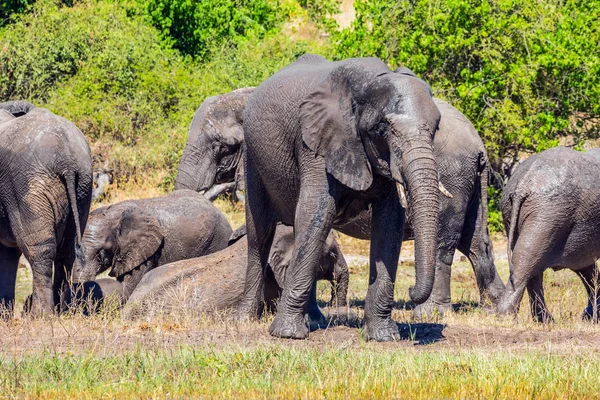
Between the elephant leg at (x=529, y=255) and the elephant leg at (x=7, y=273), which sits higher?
the elephant leg at (x=529, y=255)

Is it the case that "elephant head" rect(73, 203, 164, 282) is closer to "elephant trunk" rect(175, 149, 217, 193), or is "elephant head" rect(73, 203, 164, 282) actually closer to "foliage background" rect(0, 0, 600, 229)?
"elephant trunk" rect(175, 149, 217, 193)

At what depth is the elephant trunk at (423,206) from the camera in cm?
888

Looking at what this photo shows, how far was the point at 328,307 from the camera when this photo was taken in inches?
532

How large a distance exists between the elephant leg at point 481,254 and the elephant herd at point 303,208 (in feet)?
0.08

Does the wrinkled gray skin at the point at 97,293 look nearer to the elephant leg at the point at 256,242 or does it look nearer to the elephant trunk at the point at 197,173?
the elephant leg at the point at 256,242

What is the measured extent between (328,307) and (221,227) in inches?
74.3

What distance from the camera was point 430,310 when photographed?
1291 cm

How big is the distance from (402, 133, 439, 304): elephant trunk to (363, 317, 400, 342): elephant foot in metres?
1.15

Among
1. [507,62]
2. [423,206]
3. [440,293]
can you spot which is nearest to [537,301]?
[440,293]

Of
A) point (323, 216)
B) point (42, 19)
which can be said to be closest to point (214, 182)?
point (323, 216)

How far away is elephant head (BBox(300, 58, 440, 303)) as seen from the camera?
8.94 m

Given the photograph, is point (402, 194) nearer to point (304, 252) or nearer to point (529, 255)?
point (304, 252)

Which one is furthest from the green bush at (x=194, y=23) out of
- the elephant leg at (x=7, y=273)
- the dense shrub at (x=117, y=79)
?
the elephant leg at (x=7, y=273)

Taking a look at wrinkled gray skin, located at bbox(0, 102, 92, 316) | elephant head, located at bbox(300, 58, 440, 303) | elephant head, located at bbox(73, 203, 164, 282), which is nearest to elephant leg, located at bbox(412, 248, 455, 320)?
elephant head, located at bbox(73, 203, 164, 282)
